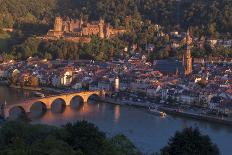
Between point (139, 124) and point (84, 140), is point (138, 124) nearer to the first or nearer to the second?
point (139, 124)

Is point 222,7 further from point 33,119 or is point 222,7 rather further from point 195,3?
point 33,119

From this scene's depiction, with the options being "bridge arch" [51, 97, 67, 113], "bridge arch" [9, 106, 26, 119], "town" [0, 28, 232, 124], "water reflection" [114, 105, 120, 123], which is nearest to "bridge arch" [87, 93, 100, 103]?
"town" [0, 28, 232, 124]

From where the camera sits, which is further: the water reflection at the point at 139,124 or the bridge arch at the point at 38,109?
the bridge arch at the point at 38,109

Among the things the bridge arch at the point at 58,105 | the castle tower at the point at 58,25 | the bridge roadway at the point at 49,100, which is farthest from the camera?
the castle tower at the point at 58,25

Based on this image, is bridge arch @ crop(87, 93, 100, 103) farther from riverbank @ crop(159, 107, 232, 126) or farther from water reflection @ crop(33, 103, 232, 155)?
riverbank @ crop(159, 107, 232, 126)

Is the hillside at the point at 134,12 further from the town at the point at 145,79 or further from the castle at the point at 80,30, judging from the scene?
the town at the point at 145,79

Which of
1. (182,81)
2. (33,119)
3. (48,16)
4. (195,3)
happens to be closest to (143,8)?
(195,3)

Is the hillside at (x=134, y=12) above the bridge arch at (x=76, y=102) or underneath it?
above

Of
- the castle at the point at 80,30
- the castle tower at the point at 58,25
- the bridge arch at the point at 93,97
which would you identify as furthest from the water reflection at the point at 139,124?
the castle tower at the point at 58,25
